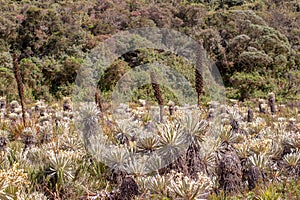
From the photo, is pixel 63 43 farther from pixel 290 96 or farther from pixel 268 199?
pixel 268 199

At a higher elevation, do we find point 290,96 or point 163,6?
point 163,6

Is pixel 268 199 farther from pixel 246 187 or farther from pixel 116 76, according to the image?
pixel 116 76

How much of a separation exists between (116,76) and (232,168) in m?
17.0

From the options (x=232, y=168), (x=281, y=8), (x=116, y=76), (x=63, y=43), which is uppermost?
(x=281, y=8)

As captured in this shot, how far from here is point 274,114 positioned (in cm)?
1762

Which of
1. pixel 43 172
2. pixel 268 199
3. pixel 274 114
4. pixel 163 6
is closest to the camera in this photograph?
pixel 268 199

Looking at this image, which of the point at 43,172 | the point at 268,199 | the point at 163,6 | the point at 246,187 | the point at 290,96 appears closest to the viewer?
the point at 268,199

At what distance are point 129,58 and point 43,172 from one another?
1979 cm

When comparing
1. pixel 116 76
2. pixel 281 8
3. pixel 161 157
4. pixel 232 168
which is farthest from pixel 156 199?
pixel 281 8

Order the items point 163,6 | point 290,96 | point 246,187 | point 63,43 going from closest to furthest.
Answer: point 246,187 → point 290,96 → point 63,43 → point 163,6

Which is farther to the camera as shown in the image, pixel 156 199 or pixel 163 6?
pixel 163 6

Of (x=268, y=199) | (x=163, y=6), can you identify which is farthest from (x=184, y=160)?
(x=163, y=6)

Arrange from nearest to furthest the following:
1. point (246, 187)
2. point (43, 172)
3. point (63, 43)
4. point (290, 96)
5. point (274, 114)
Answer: point (43, 172) < point (246, 187) < point (274, 114) < point (290, 96) < point (63, 43)

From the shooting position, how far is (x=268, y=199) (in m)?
5.64
